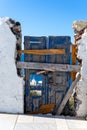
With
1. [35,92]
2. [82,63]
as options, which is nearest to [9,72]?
[35,92]

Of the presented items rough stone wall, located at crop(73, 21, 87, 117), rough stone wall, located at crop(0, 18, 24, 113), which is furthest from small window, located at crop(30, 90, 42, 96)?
rough stone wall, located at crop(73, 21, 87, 117)

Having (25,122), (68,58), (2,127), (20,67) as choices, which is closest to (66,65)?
(68,58)

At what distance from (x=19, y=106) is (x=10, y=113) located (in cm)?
33

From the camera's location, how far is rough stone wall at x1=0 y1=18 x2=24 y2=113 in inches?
316

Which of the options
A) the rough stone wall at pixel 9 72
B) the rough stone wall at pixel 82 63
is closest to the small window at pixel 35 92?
the rough stone wall at pixel 9 72

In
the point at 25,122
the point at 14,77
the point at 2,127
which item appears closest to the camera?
the point at 2,127

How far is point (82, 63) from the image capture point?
26.2ft

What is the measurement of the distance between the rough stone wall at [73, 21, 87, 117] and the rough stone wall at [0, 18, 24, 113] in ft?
5.49

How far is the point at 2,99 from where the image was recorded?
8.15 metres

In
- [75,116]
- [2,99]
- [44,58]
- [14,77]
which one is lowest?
[75,116]

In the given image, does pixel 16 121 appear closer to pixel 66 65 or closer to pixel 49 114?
pixel 49 114

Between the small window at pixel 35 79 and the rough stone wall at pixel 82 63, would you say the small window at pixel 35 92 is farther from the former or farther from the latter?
the rough stone wall at pixel 82 63

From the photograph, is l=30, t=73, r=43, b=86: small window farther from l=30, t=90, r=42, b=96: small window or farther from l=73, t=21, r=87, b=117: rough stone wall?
l=73, t=21, r=87, b=117: rough stone wall

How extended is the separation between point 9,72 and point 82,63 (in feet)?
7.03
